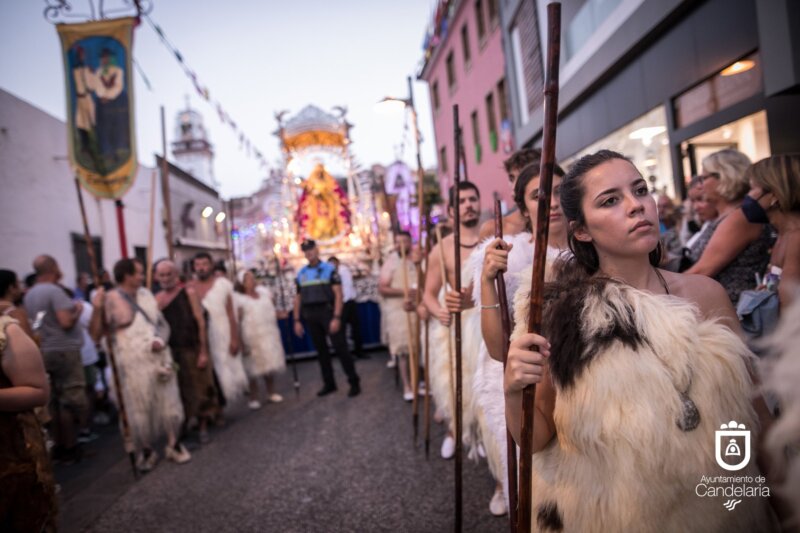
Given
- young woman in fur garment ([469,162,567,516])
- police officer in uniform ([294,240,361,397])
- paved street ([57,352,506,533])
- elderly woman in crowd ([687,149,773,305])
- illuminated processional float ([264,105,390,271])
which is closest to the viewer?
young woman in fur garment ([469,162,567,516])

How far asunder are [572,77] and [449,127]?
509 inches

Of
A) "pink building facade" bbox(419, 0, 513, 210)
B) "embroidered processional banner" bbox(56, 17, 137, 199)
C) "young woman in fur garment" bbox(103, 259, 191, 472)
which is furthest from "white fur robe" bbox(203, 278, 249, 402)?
"pink building facade" bbox(419, 0, 513, 210)

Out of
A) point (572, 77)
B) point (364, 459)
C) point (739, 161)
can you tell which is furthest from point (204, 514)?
point (572, 77)

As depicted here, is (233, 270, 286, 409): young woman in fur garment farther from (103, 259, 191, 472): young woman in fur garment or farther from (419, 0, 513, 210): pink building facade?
(419, 0, 513, 210): pink building facade

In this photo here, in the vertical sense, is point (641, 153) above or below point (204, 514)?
above

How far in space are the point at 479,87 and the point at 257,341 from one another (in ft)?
42.5

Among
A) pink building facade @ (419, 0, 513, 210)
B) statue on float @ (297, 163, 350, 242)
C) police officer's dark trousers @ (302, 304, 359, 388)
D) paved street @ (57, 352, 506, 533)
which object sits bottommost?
paved street @ (57, 352, 506, 533)

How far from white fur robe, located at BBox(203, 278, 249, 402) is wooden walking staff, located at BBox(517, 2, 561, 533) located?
5.13 m

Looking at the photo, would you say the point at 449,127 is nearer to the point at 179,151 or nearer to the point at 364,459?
the point at 364,459

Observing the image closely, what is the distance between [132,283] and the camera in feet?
15.7

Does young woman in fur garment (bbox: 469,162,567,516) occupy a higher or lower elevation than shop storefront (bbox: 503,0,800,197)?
lower

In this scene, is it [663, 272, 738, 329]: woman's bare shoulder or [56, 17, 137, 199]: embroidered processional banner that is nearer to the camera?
→ [663, 272, 738, 329]: woman's bare shoulder

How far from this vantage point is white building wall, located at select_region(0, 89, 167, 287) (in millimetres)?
9219

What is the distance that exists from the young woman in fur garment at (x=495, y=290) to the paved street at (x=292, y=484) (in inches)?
34.7
